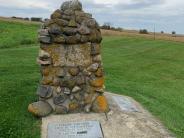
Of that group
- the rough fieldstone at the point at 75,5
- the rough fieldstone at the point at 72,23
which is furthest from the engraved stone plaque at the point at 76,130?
the rough fieldstone at the point at 75,5

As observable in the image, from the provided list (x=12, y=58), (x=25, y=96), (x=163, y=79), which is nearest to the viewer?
(x=25, y=96)

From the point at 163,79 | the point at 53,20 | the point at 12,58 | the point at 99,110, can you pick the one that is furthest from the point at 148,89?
the point at 12,58

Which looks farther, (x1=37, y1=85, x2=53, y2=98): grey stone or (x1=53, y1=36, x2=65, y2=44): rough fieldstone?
(x1=37, y1=85, x2=53, y2=98): grey stone

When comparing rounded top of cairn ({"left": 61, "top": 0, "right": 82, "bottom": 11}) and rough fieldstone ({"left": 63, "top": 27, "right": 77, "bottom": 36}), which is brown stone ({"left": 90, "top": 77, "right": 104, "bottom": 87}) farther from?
rounded top of cairn ({"left": 61, "top": 0, "right": 82, "bottom": 11})

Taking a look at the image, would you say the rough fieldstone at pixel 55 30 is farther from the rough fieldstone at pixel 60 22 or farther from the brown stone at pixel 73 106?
the brown stone at pixel 73 106

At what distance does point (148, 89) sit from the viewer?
1311 centimetres

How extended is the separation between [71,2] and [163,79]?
292 inches

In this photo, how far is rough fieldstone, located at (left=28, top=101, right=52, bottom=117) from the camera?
347 inches

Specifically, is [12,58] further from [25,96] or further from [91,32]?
[91,32]

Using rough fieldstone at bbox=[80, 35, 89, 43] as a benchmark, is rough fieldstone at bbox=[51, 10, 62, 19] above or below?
above

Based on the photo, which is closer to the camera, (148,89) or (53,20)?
(53,20)

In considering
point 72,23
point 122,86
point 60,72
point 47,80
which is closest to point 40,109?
point 47,80

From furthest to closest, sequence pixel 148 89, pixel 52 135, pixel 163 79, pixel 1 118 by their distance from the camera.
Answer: pixel 163 79 < pixel 148 89 < pixel 1 118 < pixel 52 135

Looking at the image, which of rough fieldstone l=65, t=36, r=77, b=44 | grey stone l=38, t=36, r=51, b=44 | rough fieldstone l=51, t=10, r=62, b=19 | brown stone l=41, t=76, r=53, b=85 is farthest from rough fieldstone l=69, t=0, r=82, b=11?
brown stone l=41, t=76, r=53, b=85
